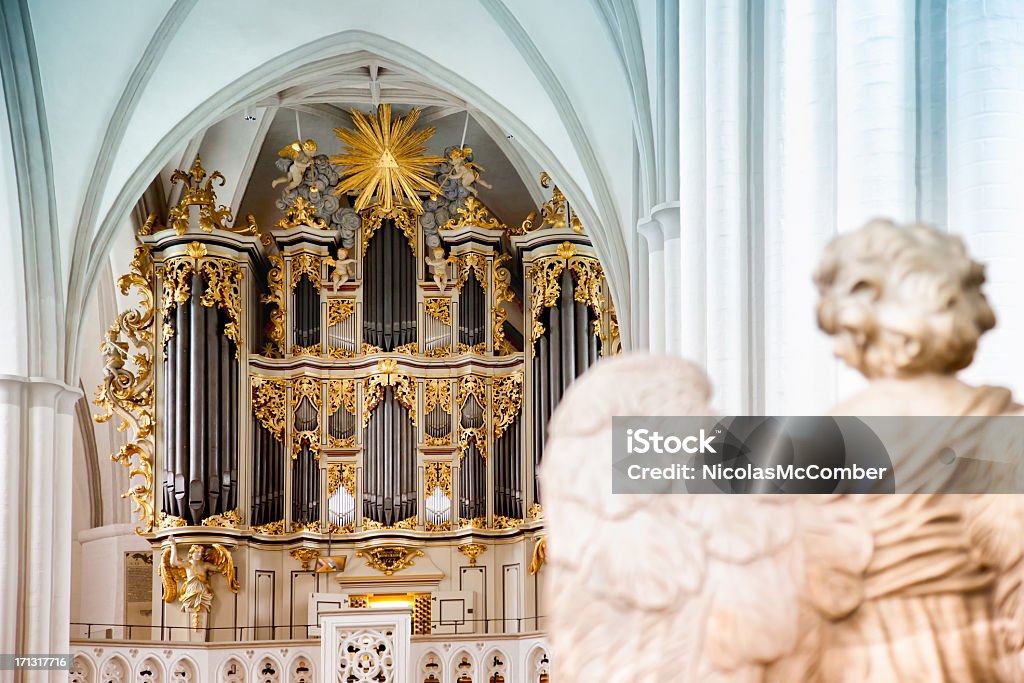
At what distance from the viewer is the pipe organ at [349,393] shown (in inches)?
533

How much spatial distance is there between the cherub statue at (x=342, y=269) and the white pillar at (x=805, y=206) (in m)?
10.4

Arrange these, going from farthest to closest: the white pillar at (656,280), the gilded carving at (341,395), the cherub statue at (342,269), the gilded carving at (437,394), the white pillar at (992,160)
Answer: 1. the cherub statue at (342,269)
2. the gilded carving at (341,395)
3. the gilded carving at (437,394)
4. the white pillar at (656,280)
5. the white pillar at (992,160)

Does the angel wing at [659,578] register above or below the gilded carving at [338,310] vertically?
below

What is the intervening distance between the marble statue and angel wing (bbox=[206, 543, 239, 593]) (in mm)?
12035

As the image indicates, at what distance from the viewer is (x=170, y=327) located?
13711mm

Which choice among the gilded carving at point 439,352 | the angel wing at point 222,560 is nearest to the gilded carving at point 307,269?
the gilded carving at point 439,352

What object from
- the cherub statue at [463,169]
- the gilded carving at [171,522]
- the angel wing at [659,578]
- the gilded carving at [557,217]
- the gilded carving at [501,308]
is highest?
the cherub statue at [463,169]

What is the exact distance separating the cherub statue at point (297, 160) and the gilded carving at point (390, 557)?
12.6 ft

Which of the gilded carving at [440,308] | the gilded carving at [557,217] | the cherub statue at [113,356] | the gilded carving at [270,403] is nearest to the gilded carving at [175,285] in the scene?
the cherub statue at [113,356]

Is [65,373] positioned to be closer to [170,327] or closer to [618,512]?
[170,327]

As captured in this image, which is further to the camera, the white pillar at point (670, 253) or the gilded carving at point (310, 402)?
the gilded carving at point (310, 402)

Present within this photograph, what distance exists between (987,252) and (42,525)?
909 centimetres

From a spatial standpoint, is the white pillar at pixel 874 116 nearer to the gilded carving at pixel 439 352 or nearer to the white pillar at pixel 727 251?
the white pillar at pixel 727 251

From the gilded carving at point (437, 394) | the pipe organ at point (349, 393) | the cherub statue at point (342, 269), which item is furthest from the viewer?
the cherub statue at point (342, 269)
